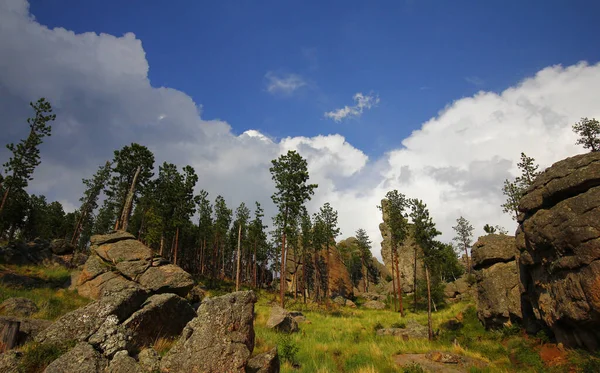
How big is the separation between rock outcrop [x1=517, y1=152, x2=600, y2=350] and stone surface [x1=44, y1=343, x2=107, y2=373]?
71.4 feet

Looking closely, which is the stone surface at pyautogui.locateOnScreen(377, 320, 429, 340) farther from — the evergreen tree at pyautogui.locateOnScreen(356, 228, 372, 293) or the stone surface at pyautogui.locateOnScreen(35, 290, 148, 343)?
the evergreen tree at pyautogui.locateOnScreen(356, 228, 372, 293)

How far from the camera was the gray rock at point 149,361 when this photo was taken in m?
8.12

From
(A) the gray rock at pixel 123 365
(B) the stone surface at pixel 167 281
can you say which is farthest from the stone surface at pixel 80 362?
(B) the stone surface at pixel 167 281

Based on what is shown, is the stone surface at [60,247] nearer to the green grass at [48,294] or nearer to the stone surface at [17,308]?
the green grass at [48,294]

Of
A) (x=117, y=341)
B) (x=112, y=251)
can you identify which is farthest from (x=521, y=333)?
(x=112, y=251)

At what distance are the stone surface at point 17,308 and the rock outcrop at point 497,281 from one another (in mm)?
33585

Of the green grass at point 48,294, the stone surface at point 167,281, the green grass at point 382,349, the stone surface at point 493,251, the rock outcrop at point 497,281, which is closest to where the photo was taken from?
the green grass at point 382,349

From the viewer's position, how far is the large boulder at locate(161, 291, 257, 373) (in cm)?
828

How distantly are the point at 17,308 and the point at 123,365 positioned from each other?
1132 cm

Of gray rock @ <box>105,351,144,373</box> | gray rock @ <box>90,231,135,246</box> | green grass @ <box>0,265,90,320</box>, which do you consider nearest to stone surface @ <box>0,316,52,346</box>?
gray rock @ <box>105,351,144,373</box>

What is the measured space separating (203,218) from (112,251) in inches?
1265

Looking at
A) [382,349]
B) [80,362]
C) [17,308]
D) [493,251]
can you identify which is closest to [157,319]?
[80,362]

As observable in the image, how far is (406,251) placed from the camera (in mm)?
78125

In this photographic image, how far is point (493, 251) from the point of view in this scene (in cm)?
2903
